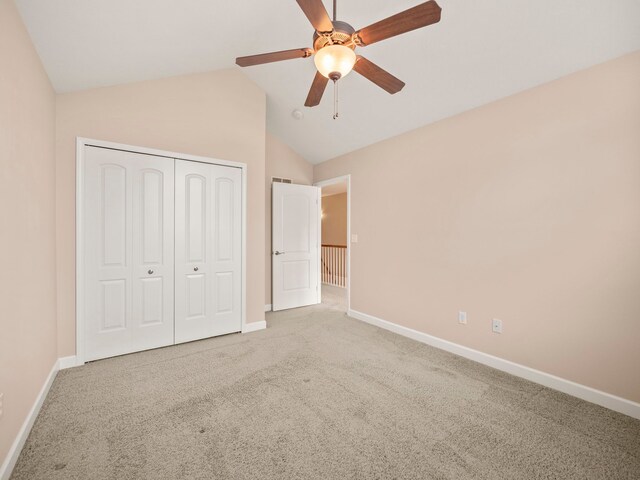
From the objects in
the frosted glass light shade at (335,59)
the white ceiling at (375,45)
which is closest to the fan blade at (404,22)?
the frosted glass light shade at (335,59)

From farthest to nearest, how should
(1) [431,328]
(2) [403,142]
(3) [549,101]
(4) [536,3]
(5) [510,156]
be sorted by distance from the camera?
1. (2) [403,142]
2. (1) [431,328]
3. (5) [510,156]
4. (3) [549,101]
5. (4) [536,3]

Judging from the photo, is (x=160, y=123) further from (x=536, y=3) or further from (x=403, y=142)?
(x=536, y=3)

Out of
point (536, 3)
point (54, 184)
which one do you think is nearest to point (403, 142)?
point (536, 3)

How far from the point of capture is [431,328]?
10.7 feet

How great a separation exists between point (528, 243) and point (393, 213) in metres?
1.57

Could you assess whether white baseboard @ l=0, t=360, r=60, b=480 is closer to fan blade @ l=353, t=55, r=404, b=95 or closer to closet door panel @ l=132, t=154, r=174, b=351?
closet door panel @ l=132, t=154, r=174, b=351

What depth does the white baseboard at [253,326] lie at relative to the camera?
3621mm

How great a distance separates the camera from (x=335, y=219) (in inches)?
365

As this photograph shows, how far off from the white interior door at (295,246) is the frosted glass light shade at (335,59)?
123 inches

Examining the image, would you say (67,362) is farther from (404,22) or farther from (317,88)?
(404,22)

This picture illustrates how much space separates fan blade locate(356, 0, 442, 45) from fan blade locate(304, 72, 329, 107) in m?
0.36

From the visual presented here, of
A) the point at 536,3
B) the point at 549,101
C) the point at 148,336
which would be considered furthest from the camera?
the point at 148,336

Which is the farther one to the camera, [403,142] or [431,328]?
[403,142]

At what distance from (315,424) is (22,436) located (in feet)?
5.63
